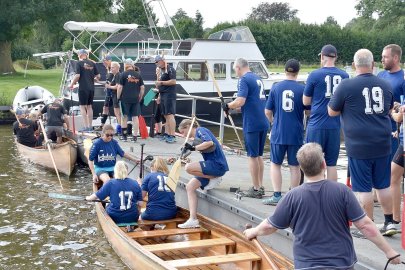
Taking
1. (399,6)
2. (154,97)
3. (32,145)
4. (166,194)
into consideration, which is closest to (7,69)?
(32,145)

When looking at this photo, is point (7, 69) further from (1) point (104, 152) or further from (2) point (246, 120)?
(2) point (246, 120)

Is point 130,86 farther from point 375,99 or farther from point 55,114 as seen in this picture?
point 375,99

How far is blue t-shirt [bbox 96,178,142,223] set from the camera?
8562 mm

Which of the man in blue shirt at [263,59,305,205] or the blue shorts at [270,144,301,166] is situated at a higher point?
the man in blue shirt at [263,59,305,205]

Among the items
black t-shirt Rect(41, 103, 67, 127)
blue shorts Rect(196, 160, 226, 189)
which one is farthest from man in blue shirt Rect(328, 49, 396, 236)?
black t-shirt Rect(41, 103, 67, 127)

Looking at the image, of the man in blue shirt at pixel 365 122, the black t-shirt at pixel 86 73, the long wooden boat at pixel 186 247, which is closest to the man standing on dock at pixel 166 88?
the black t-shirt at pixel 86 73

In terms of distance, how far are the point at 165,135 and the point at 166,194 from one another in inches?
240

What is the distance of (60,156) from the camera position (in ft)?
48.6

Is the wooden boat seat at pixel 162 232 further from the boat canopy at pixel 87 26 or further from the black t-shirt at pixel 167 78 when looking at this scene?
the boat canopy at pixel 87 26

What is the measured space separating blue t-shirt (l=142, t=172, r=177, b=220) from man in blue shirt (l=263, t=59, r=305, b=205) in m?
1.65

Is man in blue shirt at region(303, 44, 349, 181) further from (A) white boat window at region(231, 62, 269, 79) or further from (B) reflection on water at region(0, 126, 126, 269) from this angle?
(A) white boat window at region(231, 62, 269, 79)

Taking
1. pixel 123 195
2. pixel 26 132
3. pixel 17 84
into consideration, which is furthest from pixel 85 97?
pixel 17 84

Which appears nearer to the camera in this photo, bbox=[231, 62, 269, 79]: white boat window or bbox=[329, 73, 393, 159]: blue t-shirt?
bbox=[329, 73, 393, 159]: blue t-shirt

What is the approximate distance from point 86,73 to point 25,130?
2778 mm
